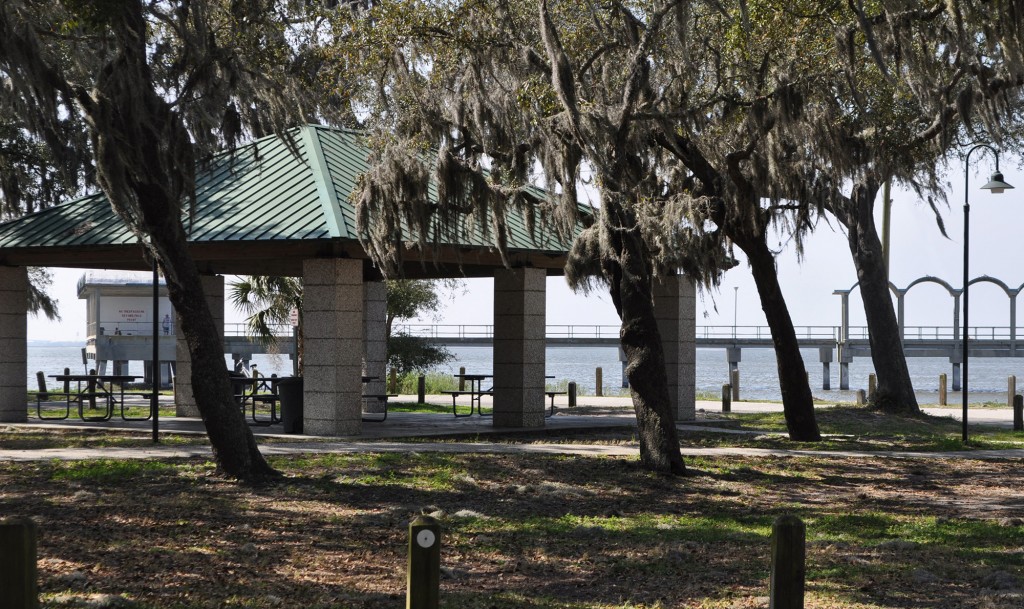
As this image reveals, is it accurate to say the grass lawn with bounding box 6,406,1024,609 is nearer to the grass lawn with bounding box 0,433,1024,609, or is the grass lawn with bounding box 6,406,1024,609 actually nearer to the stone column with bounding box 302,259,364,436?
the grass lawn with bounding box 0,433,1024,609

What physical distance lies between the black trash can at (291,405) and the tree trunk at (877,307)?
15388 mm

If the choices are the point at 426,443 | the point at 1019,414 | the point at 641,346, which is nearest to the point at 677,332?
the point at 1019,414

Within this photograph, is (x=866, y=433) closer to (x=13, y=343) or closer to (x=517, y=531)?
(x=517, y=531)

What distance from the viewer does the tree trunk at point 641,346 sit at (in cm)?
1534

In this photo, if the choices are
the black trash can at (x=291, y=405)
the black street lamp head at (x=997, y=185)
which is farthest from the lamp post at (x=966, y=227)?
the black trash can at (x=291, y=405)

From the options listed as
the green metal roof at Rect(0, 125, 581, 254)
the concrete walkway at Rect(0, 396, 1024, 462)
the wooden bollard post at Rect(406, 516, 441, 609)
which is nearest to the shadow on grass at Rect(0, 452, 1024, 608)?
the concrete walkway at Rect(0, 396, 1024, 462)

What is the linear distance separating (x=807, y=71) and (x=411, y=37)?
19.5 feet

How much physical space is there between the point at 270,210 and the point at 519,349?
5373 millimetres

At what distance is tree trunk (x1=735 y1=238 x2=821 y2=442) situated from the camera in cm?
2081

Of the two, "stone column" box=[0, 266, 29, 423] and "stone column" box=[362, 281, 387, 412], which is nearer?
"stone column" box=[0, 266, 29, 423]

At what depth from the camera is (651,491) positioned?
13.9 m

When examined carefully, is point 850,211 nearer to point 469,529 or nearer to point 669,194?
point 669,194

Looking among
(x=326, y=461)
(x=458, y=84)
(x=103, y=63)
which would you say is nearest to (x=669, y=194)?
(x=458, y=84)

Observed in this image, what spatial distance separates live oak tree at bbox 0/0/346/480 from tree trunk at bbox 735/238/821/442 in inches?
363
